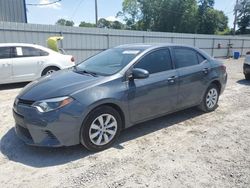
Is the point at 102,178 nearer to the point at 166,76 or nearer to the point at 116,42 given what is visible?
the point at 166,76

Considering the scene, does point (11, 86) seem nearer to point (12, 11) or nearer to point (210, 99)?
point (210, 99)

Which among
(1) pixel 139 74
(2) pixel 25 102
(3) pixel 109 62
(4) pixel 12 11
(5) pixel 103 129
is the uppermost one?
(4) pixel 12 11

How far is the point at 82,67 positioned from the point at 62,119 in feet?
4.99

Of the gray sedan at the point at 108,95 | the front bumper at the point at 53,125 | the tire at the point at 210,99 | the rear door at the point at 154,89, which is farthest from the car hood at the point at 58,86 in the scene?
the tire at the point at 210,99

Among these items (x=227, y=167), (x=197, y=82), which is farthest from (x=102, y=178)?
(x=197, y=82)

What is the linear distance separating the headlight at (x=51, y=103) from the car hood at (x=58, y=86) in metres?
0.07

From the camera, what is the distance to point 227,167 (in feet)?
10.9

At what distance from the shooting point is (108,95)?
3.61 metres

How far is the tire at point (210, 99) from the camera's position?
5.41m

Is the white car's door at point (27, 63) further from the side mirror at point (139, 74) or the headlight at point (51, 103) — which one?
the side mirror at point (139, 74)

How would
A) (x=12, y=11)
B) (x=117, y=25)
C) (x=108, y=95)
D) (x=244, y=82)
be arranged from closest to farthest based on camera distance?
1. (x=108, y=95)
2. (x=244, y=82)
3. (x=12, y=11)
4. (x=117, y=25)

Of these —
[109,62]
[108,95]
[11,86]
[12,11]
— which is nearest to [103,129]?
[108,95]

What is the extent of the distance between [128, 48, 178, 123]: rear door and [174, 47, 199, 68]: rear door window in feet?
0.75

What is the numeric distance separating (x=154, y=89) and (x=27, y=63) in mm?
5363
